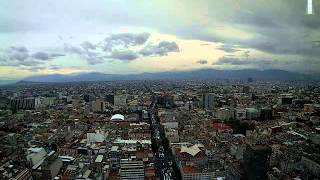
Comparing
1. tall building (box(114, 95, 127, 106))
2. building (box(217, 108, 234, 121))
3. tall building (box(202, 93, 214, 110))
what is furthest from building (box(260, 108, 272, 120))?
tall building (box(114, 95, 127, 106))

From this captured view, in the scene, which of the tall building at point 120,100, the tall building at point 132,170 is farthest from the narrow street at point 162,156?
the tall building at point 120,100

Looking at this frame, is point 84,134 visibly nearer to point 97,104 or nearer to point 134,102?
point 97,104

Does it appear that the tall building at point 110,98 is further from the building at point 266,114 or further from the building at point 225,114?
the building at point 266,114

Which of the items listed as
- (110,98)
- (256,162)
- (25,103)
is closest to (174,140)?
(256,162)

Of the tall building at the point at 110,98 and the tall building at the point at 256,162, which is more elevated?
the tall building at the point at 110,98

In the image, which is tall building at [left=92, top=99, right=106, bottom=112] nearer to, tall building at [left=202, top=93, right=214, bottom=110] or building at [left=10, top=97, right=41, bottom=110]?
building at [left=10, top=97, right=41, bottom=110]

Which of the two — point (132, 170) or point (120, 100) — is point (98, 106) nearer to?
point (120, 100)

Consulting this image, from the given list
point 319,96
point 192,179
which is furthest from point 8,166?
point 319,96
